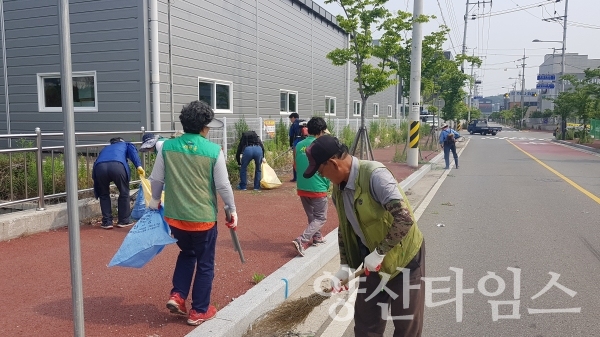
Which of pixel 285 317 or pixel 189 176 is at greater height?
pixel 189 176

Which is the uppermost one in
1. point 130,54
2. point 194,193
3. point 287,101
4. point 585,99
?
point 130,54

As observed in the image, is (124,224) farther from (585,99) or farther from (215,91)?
(585,99)

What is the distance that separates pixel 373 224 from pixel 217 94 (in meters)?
11.4

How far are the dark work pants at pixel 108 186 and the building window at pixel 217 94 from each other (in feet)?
20.0

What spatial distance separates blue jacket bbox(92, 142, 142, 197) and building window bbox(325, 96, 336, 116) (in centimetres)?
1655

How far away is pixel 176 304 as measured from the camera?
384cm

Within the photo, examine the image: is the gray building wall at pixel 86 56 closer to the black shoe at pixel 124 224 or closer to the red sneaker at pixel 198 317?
the black shoe at pixel 124 224

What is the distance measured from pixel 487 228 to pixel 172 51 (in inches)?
311

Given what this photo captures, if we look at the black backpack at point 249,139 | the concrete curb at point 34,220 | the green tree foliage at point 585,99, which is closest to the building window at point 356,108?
the green tree foliage at point 585,99

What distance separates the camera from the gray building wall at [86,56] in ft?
36.1

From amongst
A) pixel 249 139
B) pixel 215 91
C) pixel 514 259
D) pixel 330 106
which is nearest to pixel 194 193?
pixel 514 259

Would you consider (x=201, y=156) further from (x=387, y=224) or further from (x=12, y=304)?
(x=12, y=304)

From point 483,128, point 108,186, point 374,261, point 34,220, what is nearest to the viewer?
point 374,261

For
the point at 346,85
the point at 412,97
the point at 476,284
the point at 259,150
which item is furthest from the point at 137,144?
the point at 346,85
